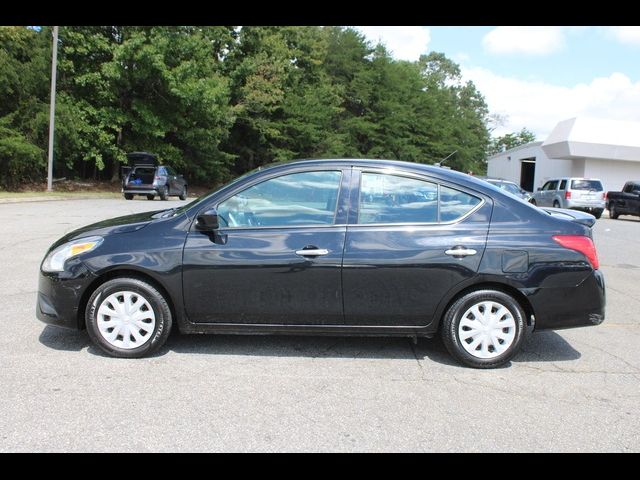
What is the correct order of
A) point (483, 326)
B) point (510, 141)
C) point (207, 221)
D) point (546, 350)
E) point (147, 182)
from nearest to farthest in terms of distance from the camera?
point (207, 221), point (483, 326), point (546, 350), point (147, 182), point (510, 141)

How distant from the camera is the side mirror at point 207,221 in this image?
4.29 m

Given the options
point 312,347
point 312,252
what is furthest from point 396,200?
point 312,347

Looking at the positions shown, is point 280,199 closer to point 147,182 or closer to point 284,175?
point 284,175

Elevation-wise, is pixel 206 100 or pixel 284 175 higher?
pixel 206 100

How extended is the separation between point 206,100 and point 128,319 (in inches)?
1114

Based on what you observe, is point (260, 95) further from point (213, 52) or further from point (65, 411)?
point (65, 411)

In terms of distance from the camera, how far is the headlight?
174 inches

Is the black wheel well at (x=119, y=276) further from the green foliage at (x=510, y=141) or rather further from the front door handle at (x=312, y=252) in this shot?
the green foliage at (x=510, y=141)

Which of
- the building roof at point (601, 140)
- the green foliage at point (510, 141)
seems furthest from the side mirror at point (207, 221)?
the green foliage at point (510, 141)

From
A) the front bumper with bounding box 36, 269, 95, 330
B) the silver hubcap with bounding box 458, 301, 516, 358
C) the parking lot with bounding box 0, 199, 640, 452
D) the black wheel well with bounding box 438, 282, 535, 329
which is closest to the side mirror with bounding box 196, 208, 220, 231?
the front bumper with bounding box 36, 269, 95, 330

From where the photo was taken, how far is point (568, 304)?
439 cm

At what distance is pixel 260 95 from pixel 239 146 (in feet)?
18.2

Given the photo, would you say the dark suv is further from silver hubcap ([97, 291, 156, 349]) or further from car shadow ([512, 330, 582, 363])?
car shadow ([512, 330, 582, 363])

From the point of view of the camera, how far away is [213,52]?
130 feet
